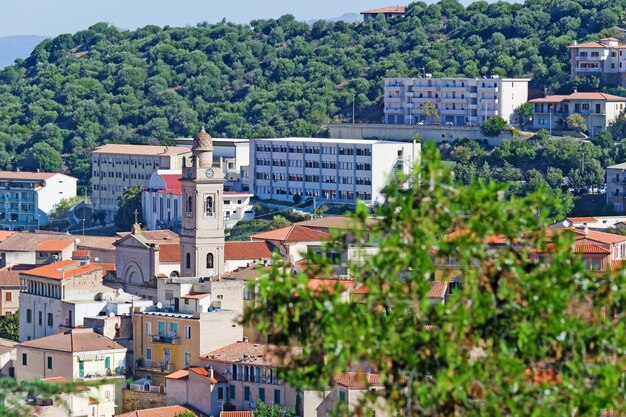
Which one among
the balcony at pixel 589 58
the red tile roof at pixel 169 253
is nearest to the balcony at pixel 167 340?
the red tile roof at pixel 169 253

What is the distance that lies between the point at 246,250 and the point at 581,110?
118ft

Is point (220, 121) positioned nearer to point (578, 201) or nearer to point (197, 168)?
point (578, 201)

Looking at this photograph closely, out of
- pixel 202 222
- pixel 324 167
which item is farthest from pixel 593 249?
pixel 324 167

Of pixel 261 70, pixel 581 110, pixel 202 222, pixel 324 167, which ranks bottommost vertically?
pixel 324 167

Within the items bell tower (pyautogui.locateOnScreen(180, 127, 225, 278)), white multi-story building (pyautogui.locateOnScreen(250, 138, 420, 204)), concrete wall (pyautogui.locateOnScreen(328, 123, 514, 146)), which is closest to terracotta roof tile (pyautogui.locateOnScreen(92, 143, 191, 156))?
white multi-story building (pyautogui.locateOnScreen(250, 138, 420, 204))

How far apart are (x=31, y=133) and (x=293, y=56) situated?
18228 mm

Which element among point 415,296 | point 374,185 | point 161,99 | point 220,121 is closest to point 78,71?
point 161,99

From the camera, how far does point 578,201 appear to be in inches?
3374

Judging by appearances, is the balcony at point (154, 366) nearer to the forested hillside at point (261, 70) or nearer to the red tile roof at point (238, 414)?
the red tile roof at point (238, 414)

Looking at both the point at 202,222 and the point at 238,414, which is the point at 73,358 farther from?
the point at 202,222

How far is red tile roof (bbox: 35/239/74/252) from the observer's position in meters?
71.4

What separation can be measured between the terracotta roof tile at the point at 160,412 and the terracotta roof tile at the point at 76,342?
432 centimetres

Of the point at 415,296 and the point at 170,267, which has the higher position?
the point at 415,296

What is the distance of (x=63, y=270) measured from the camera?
195ft
